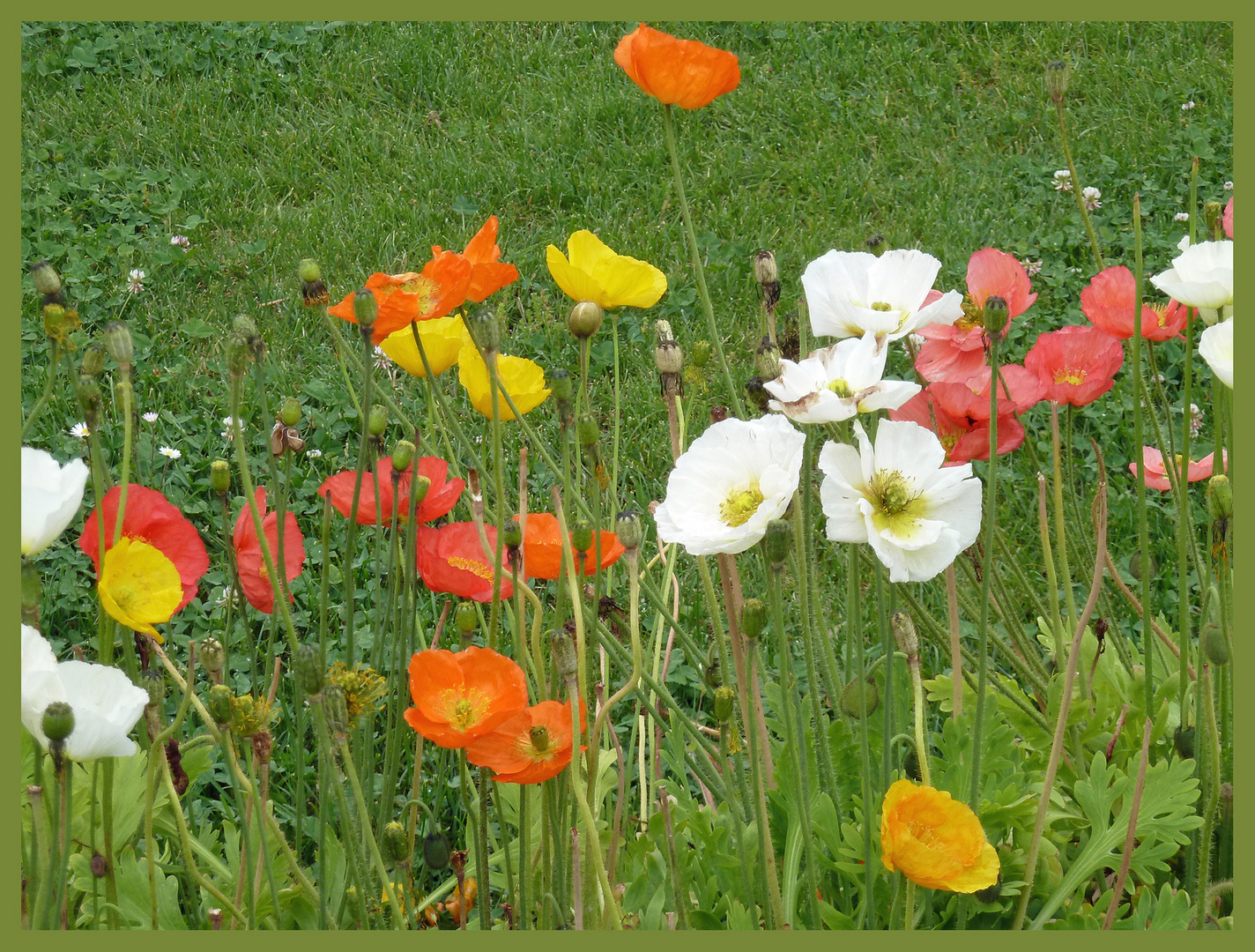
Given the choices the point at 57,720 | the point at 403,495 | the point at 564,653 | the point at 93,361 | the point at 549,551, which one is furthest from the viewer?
the point at 403,495

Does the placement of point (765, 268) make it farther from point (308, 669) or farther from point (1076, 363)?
point (308, 669)

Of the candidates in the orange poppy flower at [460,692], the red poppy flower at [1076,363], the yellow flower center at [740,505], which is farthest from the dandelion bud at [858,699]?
the red poppy flower at [1076,363]

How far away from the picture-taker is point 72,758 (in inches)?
31.5

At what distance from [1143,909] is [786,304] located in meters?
1.85

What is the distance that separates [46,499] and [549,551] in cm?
42

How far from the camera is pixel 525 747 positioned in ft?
3.02

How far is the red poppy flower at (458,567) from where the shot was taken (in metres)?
1.08

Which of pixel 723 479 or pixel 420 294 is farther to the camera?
pixel 420 294

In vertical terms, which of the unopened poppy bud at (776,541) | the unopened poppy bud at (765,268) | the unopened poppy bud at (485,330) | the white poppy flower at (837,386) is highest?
the unopened poppy bud at (765,268)

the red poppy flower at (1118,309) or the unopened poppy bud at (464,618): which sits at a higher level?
the red poppy flower at (1118,309)

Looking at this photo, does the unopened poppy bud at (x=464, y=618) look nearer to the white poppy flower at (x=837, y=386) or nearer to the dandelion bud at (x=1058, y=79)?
the white poppy flower at (x=837, y=386)

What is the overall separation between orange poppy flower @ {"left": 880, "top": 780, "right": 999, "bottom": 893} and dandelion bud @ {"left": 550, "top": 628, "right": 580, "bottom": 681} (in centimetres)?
25

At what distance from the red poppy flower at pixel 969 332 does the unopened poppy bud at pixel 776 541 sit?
1.20 ft

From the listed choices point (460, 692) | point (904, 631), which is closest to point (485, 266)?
point (460, 692)
